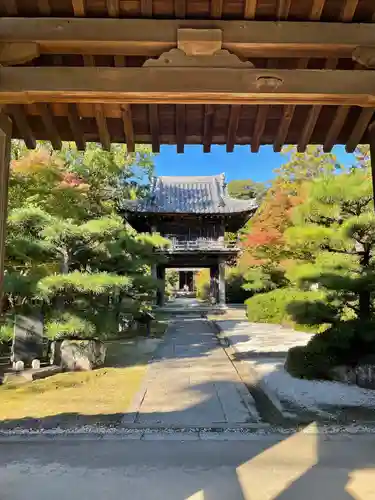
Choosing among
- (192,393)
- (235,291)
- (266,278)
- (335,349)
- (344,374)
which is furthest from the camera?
(235,291)

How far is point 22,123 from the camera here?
2.85 meters

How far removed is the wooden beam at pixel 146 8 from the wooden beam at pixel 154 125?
622 millimetres

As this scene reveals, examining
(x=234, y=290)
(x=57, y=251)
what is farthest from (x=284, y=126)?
(x=234, y=290)

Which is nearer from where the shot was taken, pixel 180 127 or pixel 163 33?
pixel 163 33

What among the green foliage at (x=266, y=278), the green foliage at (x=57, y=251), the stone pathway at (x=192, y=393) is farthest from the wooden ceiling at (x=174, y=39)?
the green foliage at (x=266, y=278)

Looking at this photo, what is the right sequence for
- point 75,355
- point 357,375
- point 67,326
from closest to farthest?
point 357,375 → point 67,326 → point 75,355

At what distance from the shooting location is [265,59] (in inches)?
107

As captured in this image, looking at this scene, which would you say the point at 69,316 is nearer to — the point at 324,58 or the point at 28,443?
the point at 28,443

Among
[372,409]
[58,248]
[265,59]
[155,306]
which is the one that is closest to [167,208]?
[155,306]

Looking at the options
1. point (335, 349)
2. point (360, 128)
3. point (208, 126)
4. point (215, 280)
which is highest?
point (208, 126)

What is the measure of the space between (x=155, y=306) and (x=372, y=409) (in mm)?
17645

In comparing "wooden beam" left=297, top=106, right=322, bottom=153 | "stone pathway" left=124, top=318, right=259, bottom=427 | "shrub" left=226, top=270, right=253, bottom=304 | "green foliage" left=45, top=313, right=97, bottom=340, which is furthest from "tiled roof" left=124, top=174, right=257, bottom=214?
"wooden beam" left=297, top=106, right=322, bottom=153

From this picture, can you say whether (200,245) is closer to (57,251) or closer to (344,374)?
(57,251)

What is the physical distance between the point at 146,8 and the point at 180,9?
185 mm
